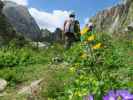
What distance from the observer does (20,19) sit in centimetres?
4431

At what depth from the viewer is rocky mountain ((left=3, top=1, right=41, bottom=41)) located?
42.1 meters

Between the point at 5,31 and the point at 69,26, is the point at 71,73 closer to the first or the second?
the point at 69,26

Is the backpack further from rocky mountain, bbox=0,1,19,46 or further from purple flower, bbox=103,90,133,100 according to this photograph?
purple flower, bbox=103,90,133,100

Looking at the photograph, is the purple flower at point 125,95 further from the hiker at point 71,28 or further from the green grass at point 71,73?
the hiker at point 71,28

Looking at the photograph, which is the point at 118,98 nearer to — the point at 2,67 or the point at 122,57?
the point at 122,57

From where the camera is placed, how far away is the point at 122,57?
11477 millimetres

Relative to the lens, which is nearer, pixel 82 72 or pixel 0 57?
pixel 82 72

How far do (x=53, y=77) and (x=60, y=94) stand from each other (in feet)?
4.44

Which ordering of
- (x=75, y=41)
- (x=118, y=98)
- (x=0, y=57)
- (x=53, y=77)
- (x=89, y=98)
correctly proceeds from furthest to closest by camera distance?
Result: (x=75, y=41) < (x=0, y=57) < (x=53, y=77) < (x=89, y=98) < (x=118, y=98)

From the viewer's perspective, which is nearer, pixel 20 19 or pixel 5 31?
pixel 5 31

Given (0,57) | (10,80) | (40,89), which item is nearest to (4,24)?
(0,57)

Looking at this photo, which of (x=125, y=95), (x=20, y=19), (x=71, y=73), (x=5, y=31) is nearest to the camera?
(x=125, y=95)

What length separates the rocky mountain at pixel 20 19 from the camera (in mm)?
42062

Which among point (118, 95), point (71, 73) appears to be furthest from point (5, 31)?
point (118, 95)
